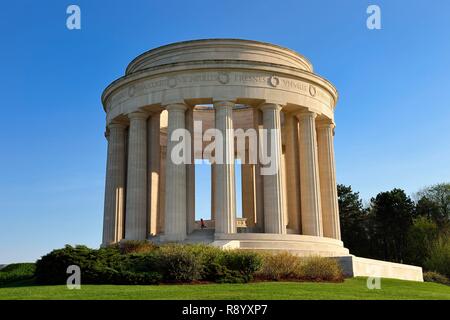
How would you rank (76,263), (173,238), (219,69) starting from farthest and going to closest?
1. (219,69)
2. (173,238)
3. (76,263)

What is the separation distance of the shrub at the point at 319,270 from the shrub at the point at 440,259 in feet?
A: 119

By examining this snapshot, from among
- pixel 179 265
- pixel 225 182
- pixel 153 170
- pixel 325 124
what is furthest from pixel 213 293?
pixel 325 124

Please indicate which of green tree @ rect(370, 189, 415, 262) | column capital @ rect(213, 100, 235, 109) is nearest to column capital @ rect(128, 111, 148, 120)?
column capital @ rect(213, 100, 235, 109)

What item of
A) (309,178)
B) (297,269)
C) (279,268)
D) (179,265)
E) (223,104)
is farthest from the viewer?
(309,178)

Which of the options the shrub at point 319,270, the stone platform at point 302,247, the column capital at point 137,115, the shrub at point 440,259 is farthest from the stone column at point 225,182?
the shrub at point 440,259

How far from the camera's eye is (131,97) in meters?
47.2

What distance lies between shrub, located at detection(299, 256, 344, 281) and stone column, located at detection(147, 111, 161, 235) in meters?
19.2

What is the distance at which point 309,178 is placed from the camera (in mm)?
46594

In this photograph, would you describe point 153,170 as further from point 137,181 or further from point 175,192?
point 175,192

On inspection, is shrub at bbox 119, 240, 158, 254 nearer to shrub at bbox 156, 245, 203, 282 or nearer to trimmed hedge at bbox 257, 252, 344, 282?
shrub at bbox 156, 245, 203, 282

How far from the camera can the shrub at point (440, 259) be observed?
63.3 metres

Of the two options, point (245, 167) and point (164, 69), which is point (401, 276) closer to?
point (245, 167)

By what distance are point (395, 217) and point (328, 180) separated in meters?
41.0
